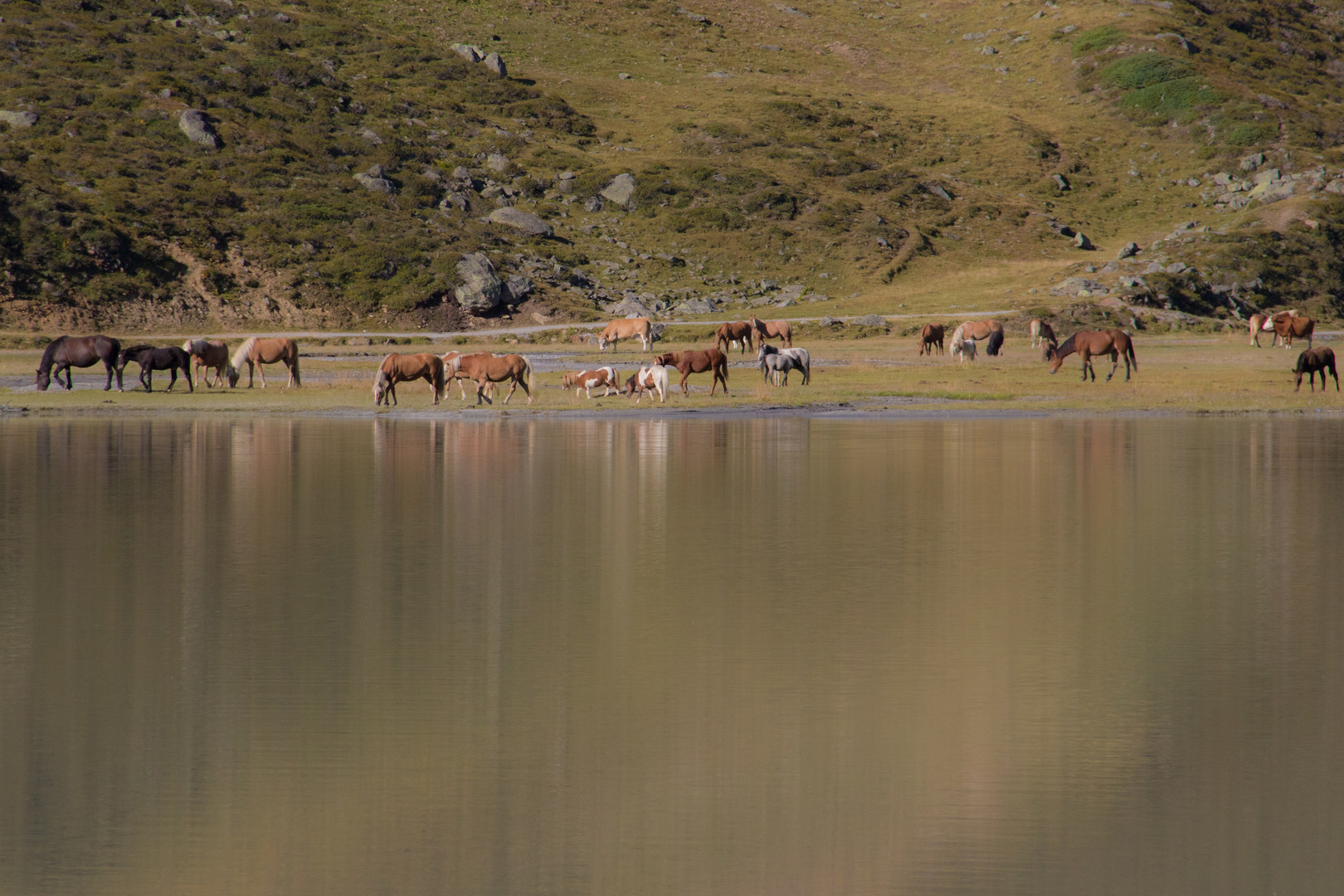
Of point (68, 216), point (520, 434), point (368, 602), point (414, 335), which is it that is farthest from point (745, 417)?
point (68, 216)

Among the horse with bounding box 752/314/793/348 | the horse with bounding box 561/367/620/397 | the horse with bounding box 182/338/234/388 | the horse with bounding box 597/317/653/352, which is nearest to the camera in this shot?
the horse with bounding box 561/367/620/397

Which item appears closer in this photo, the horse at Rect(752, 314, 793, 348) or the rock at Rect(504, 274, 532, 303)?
the horse at Rect(752, 314, 793, 348)

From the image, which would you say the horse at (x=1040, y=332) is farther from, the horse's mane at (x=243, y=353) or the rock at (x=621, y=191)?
the rock at (x=621, y=191)

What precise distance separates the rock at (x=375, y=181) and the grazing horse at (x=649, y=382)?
6272 centimetres

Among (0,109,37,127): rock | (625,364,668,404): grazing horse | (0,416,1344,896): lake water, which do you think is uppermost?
(0,109,37,127): rock

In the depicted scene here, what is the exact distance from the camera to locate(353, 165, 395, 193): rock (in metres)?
99.9

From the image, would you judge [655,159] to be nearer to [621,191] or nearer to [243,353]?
[621,191]

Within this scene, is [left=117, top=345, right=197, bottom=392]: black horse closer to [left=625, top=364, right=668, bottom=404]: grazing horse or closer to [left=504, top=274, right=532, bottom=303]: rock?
[left=625, top=364, right=668, bottom=404]: grazing horse

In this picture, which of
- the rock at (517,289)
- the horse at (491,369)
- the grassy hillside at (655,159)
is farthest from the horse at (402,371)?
the rock at (517,289)

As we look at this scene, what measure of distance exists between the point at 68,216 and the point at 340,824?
8105 centimetres

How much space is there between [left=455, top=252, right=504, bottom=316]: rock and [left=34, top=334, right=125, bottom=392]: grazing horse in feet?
128

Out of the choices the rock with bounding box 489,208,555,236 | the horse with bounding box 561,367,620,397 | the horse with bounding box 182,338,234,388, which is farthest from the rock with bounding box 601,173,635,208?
the horse with bounding box 561,367,620,397

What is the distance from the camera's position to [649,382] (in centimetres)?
4109

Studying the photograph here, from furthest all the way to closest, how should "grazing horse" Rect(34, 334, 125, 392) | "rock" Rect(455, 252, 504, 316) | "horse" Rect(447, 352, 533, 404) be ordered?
"rock" Rect(455, 252, 504, 316) → "grazing horse" Rect(34, 334, 125, 392) → "horse" Rect(447, 352, 533, 404)
